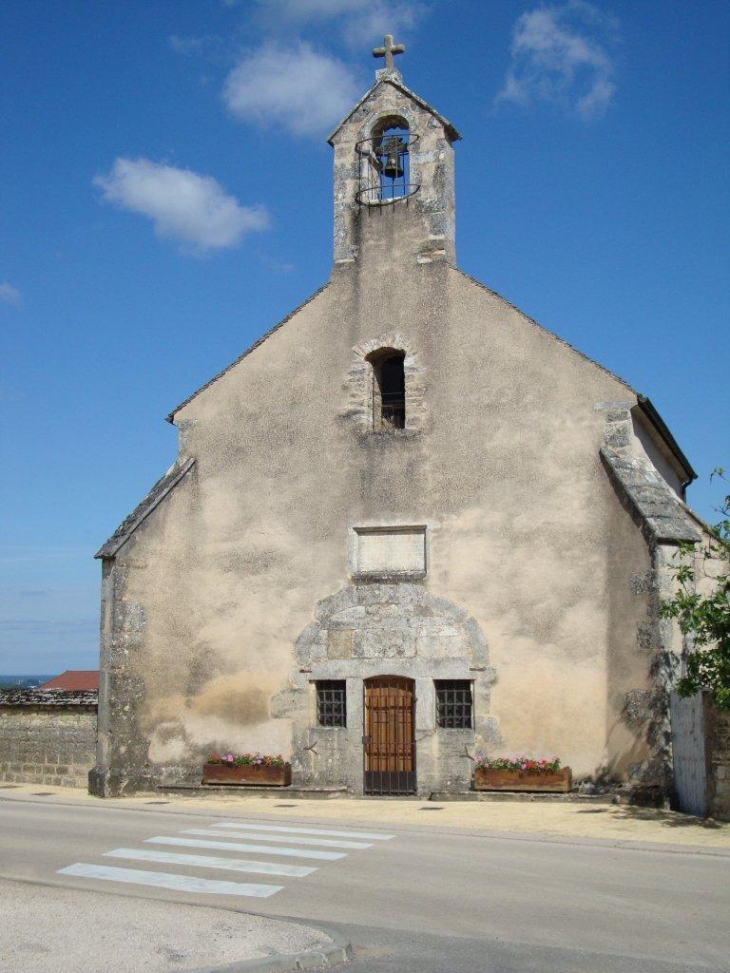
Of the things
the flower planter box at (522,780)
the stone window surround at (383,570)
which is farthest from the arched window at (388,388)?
the flower planter box at (522,780)

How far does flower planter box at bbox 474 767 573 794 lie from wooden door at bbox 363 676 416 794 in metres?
1.09

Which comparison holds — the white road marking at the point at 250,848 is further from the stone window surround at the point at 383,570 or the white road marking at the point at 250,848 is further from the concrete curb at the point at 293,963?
the stone window surround at the point at 383,570

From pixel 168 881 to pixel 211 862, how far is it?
2.91 ft

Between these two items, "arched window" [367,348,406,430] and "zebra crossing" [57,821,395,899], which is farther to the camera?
"arched window" [367,348,406,430]

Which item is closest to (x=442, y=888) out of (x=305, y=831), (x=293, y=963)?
(x=293, y=963)

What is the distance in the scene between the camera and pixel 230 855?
970 centimetres

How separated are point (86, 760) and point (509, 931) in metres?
11.7

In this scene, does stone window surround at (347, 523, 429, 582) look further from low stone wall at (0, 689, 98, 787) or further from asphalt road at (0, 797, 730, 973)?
low stone wall at (0, 689, 98, 787)

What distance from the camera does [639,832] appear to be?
11.4m

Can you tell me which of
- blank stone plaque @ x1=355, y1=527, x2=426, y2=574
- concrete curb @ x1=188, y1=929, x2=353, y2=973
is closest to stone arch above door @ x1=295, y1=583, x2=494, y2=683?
blank stone plaque @ x1=355, y1=527, x2=426, y2=574

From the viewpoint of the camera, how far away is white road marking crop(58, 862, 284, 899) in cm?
810

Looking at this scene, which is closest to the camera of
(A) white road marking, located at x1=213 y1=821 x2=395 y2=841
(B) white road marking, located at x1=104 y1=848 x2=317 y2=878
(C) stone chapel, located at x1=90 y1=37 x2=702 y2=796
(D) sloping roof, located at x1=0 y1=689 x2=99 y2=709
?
(B) white road marking, located at x1=104 y1=848 x2=317 y2=878

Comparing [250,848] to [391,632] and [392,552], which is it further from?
[392,552]

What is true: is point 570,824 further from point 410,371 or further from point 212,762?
point 410,371
